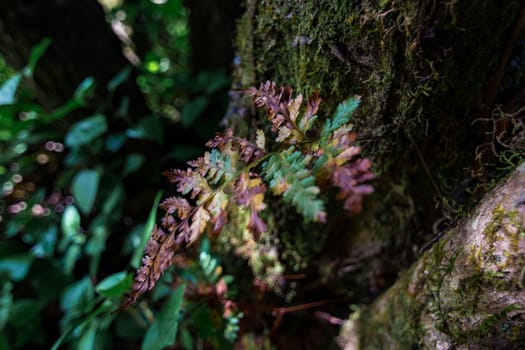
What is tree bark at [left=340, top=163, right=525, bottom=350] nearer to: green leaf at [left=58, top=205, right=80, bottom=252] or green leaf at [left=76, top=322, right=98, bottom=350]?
green leaf at [left=76, top=322, right=98, bottom=350]

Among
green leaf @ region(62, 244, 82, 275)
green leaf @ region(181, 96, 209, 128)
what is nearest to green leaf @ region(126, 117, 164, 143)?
green leaf @ region(181, 96, 209, 128)

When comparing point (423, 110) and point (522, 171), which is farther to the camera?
point (423, 110)

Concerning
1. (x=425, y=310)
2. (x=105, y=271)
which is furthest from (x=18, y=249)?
(x=425, y=310)

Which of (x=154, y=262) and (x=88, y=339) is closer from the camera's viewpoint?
(x=154, y=262)

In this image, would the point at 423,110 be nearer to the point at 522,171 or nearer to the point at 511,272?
the point at 522,171

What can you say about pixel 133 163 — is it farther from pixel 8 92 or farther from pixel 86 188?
pixel 8 92

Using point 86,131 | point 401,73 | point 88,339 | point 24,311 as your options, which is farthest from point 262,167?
point 24,311
